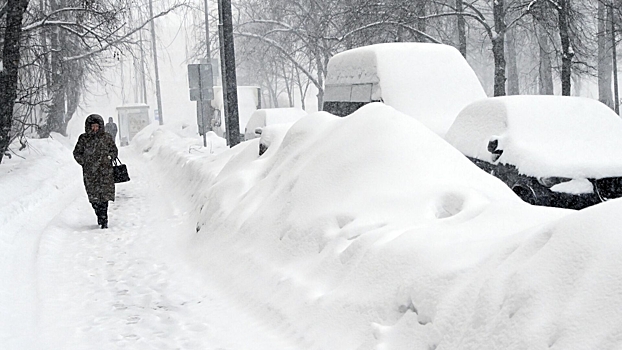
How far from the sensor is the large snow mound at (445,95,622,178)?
781cm

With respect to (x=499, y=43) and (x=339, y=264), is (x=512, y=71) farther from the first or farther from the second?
(x=339, y=264)

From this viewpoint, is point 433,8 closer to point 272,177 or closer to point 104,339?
point 272,177

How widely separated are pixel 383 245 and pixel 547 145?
12.4 feet

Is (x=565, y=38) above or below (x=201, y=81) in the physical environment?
above

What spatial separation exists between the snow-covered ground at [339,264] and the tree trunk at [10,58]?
4507mm

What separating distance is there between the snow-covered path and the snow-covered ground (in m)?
0.03

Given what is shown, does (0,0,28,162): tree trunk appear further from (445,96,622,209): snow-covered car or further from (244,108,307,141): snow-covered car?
(445,96,622,209): snow-covered car

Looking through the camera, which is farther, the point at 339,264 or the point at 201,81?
the point at 201,81

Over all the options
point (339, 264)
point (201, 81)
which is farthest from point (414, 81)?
point (201, 81)

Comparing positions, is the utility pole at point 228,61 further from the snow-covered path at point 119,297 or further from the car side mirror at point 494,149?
the car side mirror at point 494,149

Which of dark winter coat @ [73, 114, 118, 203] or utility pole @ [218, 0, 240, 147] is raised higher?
utility pole @ [218, 0, 240, 147]

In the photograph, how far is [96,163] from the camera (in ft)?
35.2

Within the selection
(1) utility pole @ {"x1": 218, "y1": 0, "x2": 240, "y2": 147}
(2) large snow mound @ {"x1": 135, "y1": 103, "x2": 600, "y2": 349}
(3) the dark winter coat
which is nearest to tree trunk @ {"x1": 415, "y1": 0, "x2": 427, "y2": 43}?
(1) utility pole @ {"x1": 218, "y1": 0, "x2": 240, "y2": 147}

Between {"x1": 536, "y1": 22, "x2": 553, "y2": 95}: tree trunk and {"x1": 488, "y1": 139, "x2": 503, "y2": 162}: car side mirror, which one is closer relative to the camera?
{"x1": 488, "y1": 139, "x2": 503, "y2": 162}: car side mirror
